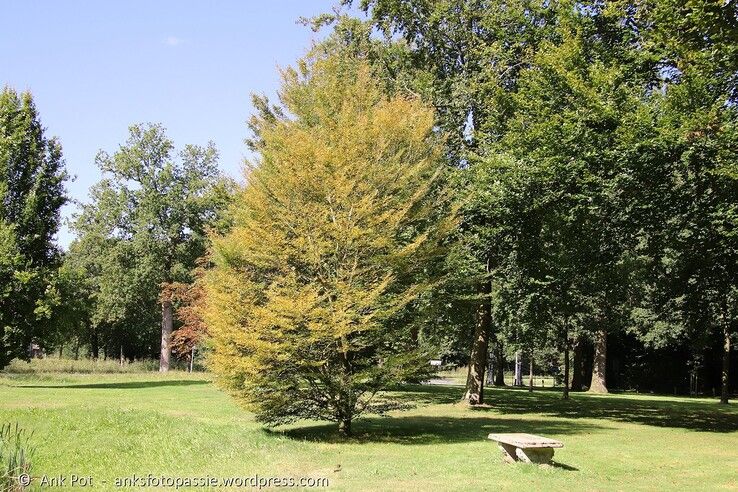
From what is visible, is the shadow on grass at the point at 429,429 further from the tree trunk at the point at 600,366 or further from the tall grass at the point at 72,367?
the tall grass at the point at 72,367

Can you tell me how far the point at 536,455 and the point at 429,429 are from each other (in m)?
5.65

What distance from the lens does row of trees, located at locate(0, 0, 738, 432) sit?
13805 millimetres

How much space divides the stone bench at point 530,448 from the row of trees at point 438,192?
330cm

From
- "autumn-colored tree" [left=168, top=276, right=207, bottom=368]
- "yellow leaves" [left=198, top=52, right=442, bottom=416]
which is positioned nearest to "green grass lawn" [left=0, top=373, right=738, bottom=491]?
"yellow leaves" [left=198, top=52, right=442, bottom=416]

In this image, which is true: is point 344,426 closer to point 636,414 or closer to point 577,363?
point 636,414

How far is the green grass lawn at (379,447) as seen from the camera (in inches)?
391

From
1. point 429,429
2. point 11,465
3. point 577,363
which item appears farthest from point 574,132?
point 577,363

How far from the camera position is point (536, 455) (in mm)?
10883

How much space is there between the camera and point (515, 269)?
2258cm

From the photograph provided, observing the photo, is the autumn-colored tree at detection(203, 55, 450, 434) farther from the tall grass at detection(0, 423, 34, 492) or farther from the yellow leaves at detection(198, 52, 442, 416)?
the tall grass at detection(0, 423, 34, 492)

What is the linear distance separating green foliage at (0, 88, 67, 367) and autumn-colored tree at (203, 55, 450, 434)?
53.7 feet

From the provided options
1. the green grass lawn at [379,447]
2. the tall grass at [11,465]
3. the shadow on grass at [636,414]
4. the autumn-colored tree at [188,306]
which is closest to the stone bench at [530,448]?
the green grass lawn at [379,447]

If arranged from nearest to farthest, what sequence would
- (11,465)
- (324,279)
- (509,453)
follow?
(11,465)
(509,453)
(324,279)

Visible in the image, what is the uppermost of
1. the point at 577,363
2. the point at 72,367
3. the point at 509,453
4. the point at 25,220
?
the point at 25,220
